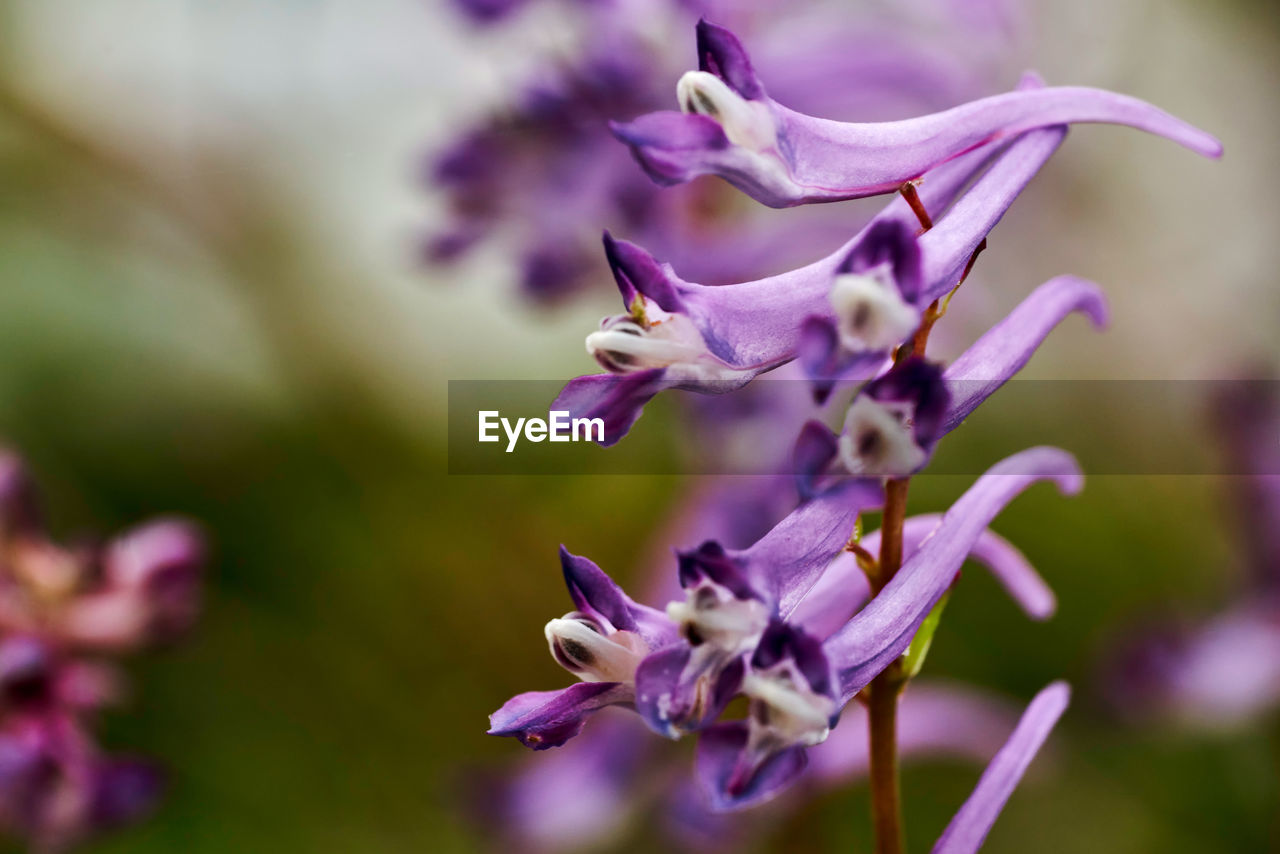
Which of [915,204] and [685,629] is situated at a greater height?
[915,204]

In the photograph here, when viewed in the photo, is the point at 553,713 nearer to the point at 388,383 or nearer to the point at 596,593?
the point at 596,593

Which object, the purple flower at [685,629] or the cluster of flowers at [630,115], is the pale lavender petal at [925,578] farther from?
the cluster of flowers at [630,115]

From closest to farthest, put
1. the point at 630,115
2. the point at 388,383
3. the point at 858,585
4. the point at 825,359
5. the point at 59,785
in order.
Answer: the point at 825,359
the point at 858,585
the point at 59,785
the point at 630,115
the point at 388,383

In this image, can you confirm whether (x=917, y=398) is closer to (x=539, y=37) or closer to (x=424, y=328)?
(x=539, y=37)

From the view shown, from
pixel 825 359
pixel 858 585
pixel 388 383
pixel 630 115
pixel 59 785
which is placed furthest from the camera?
pixel 388 383

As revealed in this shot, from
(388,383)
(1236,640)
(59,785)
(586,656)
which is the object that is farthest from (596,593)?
(388,383)

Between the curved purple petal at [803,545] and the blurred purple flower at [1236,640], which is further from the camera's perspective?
the blurred purple flower at [1236,640]

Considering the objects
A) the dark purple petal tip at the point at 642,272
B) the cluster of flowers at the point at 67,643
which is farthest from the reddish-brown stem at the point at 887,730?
the cluster of flowers at the point at 67,643
